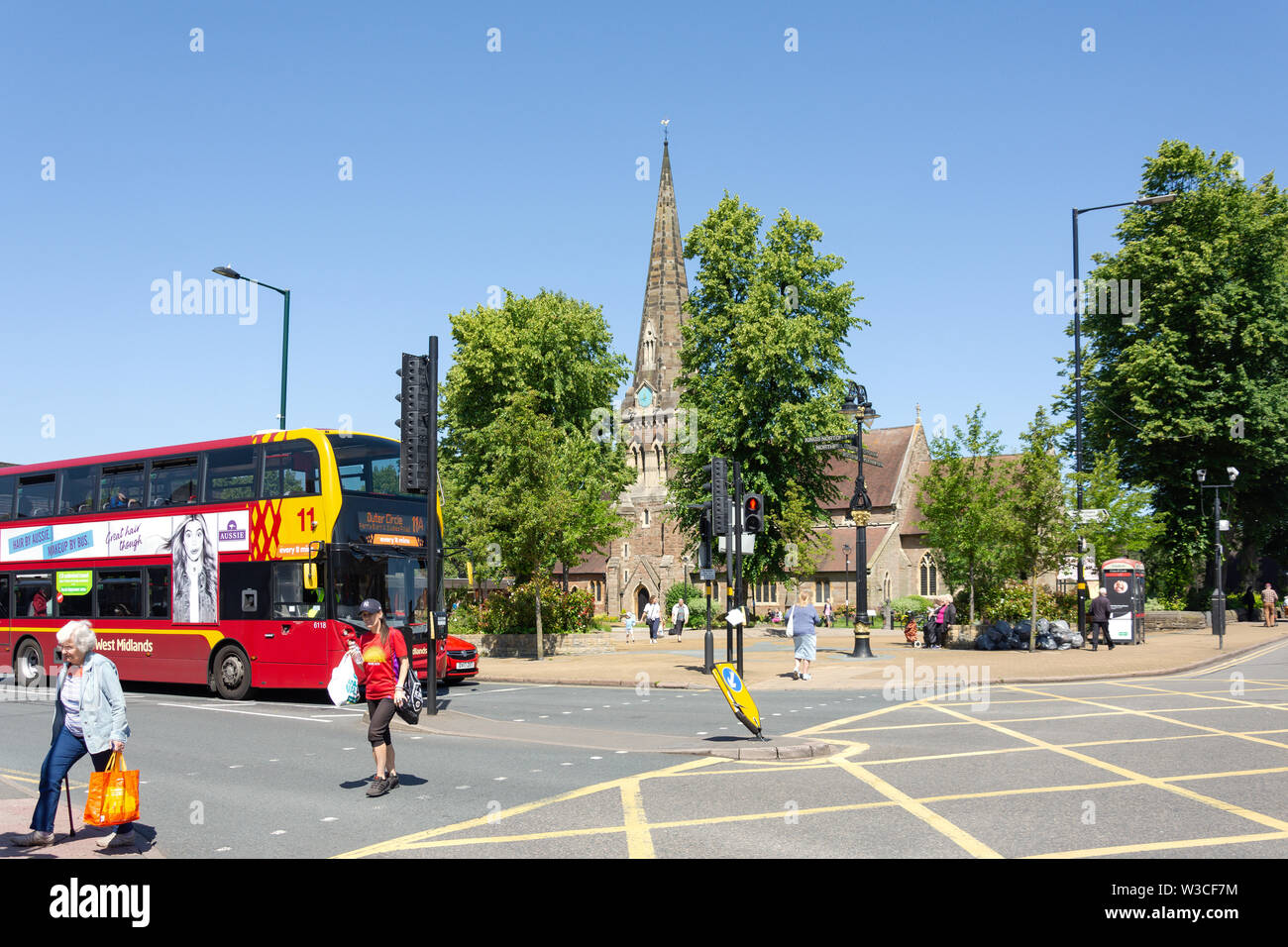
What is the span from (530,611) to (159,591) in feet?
41.1

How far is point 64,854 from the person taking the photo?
22.8ft

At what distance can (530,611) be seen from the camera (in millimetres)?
30047

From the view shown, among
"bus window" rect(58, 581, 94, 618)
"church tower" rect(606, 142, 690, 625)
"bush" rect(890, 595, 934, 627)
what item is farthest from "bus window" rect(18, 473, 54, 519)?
"church tower" rect(606, 142, 690, 625)

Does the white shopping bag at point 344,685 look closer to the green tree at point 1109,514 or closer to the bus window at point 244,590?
the bus window at point 244,590

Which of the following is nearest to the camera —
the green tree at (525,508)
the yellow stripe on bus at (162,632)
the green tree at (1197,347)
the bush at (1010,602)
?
the yellow stripe on bus at (162,632)

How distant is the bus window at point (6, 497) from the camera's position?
70.7 feet

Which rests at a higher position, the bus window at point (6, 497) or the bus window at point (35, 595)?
the bus window at point (6, 497)

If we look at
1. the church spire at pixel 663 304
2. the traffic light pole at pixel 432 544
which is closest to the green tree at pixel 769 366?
the traffic light pole at pixel 432 544

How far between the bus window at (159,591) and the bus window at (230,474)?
195cm

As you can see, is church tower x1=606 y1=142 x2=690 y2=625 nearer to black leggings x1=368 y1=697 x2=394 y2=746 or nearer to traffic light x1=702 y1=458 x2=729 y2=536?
traffic light x1=702 y1=458 x2=729 y2=536

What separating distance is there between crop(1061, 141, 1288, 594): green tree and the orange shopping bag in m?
36.2

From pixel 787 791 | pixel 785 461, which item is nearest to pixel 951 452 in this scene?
pixel 785 461
